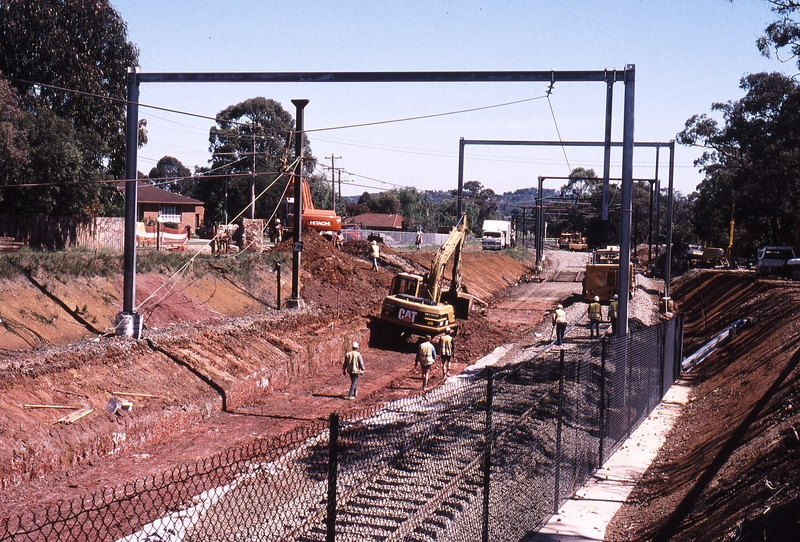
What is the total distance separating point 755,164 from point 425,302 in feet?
108

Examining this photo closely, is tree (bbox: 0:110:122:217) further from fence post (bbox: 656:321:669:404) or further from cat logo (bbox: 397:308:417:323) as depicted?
fence post (bbox: 656:321:669:404)

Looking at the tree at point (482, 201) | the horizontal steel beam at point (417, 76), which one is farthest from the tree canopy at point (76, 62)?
the tree at point (482, 201)

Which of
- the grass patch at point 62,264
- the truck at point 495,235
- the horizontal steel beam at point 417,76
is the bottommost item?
the grass patch at point 62,264

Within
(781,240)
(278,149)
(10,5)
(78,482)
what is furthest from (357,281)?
(278,149)

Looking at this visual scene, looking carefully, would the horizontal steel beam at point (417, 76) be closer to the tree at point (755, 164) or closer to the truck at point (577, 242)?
the tree at point (755, 164)

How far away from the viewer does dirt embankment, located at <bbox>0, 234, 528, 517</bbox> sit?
1439 centimetres

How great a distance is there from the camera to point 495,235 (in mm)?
93375

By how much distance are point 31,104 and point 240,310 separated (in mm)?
20139

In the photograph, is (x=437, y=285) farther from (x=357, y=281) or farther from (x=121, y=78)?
(x=121, y=78)

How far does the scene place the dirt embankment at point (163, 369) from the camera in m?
14.4

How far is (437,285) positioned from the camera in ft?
95.9

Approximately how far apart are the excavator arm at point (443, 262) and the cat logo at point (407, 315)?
197 cm

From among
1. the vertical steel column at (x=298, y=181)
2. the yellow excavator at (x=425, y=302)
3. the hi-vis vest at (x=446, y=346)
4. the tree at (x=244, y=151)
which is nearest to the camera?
the hi-vis vest at (x=446, y=346)

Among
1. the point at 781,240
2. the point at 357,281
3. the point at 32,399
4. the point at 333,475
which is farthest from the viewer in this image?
the point at 781,240
